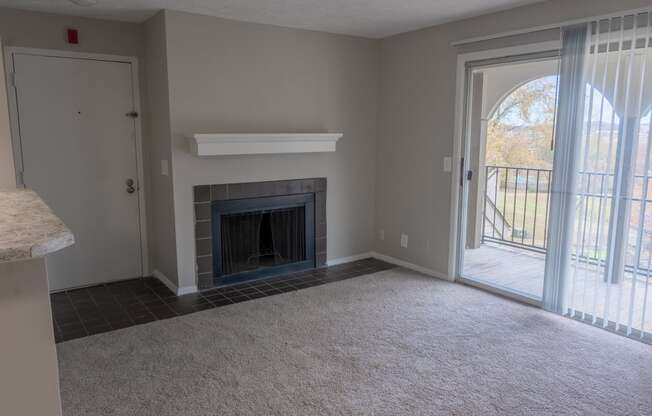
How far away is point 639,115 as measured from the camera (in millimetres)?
3000

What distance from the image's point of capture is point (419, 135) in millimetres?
4555

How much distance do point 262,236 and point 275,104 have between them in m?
1.25

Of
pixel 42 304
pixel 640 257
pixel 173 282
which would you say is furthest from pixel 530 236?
pixel 42 304

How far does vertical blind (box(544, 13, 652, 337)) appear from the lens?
119 inches

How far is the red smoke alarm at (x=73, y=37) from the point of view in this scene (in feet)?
12.7

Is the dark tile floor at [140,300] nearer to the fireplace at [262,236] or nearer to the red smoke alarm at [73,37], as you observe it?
the fireplace at [262,236]

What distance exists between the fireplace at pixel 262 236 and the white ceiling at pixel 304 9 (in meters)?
1.58

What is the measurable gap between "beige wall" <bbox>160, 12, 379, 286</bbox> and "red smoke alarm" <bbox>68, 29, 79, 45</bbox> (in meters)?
0.86

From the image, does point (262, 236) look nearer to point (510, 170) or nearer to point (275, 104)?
point (275, 104)

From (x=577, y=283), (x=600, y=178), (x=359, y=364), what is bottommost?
(x=359, y=364)

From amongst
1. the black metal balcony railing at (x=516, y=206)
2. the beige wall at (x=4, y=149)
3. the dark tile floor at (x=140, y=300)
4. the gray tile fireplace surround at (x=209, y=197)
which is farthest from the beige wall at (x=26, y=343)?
the black metal balcony railing at (x=516, y=206)

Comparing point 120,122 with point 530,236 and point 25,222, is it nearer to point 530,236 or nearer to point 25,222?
point 25,222

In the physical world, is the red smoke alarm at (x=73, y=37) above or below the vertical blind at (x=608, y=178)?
above

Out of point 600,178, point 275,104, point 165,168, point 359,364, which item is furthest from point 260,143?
point 600,178
